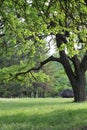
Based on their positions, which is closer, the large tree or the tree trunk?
the large tree

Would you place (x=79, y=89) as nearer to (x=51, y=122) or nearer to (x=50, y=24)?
(x=50, y=24)

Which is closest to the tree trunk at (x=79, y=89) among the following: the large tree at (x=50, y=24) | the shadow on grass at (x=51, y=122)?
the large tree at (x=50, y=24)

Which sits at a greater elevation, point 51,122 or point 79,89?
point 79,89

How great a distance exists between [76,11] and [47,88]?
63613mm

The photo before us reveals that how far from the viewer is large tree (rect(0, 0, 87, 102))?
1566 centimetres

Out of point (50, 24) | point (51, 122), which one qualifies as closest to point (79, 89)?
point (50, 24)

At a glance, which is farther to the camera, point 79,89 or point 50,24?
point 79,89

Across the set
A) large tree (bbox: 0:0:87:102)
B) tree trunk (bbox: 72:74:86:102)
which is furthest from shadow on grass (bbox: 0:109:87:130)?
tree trunk (bbox: 72:74:86:102)

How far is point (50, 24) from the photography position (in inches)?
786

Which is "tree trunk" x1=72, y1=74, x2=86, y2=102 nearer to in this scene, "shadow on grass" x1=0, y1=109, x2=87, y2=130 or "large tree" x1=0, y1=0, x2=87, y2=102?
"large tree" x1=0, y1=0, x2=87, y2=102

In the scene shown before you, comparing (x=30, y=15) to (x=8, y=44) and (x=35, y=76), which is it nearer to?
(x=8, y=44)

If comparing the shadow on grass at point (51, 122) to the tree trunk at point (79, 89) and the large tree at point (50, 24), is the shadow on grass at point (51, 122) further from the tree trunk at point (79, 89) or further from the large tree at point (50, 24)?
the tree trunk at point (79, 89)

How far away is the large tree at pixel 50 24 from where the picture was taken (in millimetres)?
15664

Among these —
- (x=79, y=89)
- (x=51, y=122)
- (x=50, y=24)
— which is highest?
(x=50, y=24)
